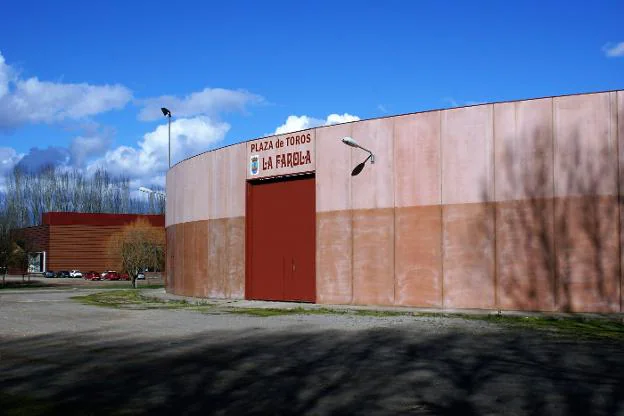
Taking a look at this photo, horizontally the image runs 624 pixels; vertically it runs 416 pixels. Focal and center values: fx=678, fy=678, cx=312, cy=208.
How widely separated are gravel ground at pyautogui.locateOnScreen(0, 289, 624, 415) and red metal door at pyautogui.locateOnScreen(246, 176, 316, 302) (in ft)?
31.6

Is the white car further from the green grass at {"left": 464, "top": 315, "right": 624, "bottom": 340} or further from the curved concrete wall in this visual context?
the green grass at {"left": 464, "top": 315, "right": 624, "bottom": 340}

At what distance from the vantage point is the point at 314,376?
9977 millimetres

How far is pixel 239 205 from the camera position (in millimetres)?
29688

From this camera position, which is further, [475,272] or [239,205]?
[239,205]

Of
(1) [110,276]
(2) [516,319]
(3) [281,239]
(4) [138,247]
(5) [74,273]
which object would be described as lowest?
(1) [110,276]

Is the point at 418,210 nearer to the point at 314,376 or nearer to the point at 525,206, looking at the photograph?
the point at 525,206

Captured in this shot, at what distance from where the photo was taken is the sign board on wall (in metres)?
27.0

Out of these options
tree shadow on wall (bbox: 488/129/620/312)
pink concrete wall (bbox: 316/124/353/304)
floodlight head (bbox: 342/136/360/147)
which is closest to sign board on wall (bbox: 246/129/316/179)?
pink concrete wall (bbox: 316/124/353/304)

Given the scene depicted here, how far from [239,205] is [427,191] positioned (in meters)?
9.48

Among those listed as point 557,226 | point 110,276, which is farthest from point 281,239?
point 110,276

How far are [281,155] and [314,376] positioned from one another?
18.7 metres

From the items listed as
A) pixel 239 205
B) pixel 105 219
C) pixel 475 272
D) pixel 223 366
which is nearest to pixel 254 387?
pixel 223 366

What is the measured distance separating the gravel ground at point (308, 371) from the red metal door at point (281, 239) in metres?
9.63

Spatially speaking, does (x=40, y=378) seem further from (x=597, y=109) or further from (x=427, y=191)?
(x=597, y=109)
